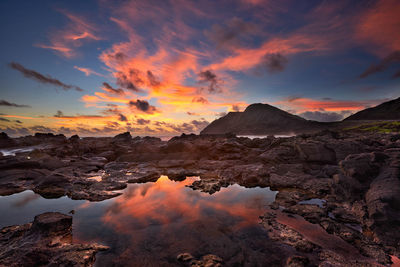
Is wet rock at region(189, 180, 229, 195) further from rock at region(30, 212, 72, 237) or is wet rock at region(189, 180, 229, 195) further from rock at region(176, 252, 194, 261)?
rock at region(30, 212, 72, 237)

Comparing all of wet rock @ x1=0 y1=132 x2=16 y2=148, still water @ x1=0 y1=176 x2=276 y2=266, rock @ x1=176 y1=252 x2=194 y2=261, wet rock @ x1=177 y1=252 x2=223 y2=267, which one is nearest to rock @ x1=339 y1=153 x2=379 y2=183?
still water @ x1=0 y1=176 x2=276 y2=266

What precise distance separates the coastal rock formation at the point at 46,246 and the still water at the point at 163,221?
1.88 ft

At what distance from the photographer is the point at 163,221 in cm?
1082

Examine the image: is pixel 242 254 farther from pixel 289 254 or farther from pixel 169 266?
pixel 169 266

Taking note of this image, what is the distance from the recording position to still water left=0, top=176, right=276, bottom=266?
7754mm

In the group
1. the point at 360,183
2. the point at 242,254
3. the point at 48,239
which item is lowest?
the point at 242,254

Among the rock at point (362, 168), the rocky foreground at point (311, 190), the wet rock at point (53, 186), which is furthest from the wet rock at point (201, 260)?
the wet rock at point (53, 186)

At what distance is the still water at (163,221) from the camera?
775 cm

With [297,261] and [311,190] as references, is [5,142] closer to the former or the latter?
[297,261]

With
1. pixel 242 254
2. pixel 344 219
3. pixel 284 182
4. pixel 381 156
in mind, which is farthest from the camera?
pixel 284 182

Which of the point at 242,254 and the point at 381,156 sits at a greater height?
the point at 381,156

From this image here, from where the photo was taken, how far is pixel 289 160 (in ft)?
74.5

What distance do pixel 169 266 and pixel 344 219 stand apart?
32.4 ft

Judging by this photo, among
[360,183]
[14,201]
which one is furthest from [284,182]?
[14,201]
